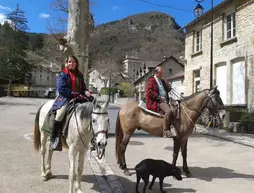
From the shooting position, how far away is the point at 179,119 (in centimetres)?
670

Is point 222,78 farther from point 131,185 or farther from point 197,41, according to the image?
point 131,185

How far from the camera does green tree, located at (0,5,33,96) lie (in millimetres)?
→ 55688

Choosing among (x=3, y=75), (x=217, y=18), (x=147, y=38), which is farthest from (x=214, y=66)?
(x=147, y=38)

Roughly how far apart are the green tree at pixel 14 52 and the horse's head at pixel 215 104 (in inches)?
2144

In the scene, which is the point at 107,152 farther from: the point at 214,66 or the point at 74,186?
the point at 214,66

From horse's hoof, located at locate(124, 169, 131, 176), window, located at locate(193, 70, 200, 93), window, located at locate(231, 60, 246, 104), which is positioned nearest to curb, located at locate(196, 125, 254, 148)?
window, located at locate(231, 60, 246, 104)

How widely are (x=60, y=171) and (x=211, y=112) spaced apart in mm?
3659

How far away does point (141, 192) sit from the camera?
530 cm

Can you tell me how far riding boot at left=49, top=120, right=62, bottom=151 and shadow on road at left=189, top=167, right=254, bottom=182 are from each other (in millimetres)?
3147

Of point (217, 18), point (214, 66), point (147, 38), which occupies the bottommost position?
point (214, 66)

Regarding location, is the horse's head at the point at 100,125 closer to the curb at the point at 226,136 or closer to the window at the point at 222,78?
the curb at the point at 226,136

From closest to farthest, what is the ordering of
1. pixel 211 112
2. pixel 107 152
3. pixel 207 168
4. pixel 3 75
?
pixel 211 112 → pixel 207 168 → pixel 107 152 → pixel 3 75

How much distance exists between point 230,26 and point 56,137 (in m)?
16.2

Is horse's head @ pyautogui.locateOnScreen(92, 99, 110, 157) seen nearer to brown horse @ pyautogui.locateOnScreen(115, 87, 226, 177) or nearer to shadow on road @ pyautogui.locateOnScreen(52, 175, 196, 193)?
shadow on road @ pyautogui.locateOnScreen(52, 175, 196, 193)
